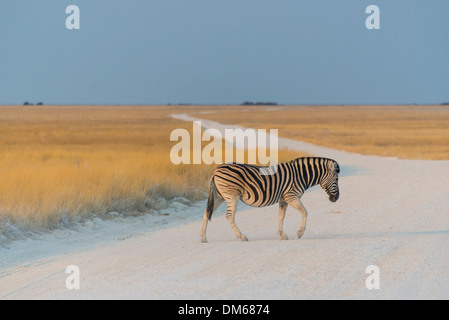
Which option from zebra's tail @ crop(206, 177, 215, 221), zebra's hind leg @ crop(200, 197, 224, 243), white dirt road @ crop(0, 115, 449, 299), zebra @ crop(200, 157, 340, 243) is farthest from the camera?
zebra's hind leg @ crop(200, 197, 224, 243)

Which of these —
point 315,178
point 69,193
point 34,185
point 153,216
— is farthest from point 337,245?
point 34,185

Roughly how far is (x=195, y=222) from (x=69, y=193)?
242cm

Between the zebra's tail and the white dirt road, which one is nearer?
the white dirt road

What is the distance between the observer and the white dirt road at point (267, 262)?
6676 mm

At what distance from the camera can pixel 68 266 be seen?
26.4 feet

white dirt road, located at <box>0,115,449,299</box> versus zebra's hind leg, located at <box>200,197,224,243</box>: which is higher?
zebra's hind leg, located at <box>200,197,224,243</box>

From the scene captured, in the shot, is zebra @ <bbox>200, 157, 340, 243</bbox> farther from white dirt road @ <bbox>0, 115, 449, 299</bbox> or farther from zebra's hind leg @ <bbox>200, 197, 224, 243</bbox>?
white dirt road @ <bbox>0, 115, 449, 299</bbox>

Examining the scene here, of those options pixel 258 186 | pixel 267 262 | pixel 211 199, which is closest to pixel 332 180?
pixel 258 186

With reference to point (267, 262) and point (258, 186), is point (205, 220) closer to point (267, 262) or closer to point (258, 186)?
point (258, 186)

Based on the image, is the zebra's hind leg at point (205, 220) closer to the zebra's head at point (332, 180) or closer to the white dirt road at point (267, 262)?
the white dirt road at point (267, 262)

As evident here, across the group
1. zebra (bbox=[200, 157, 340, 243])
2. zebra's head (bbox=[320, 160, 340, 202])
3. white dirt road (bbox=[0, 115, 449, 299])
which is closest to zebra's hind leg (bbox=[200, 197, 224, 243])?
zebra (bbox=[200, 157, 340, 243])

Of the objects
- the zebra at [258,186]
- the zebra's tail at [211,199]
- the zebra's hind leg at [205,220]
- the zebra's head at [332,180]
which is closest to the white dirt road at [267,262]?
the zebra's hind leg at [205,220]

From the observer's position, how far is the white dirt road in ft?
21.9

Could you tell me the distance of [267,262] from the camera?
26.2ft
